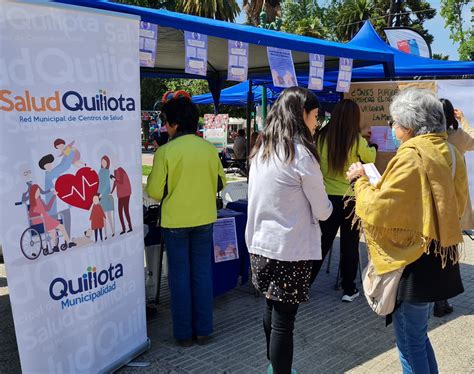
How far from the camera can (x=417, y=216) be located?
220 cm

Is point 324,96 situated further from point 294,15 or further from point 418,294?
point 294,15

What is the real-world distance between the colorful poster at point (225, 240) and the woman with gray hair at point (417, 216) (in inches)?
76.0

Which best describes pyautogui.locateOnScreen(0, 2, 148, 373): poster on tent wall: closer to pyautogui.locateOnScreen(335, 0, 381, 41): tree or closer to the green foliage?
the green foliage

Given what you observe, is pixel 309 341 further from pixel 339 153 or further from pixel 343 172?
pixel 339 153

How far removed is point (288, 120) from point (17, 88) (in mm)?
1400

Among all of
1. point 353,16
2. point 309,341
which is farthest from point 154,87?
point 309,341

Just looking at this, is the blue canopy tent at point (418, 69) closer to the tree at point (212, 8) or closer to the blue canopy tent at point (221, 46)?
the blue canopy tent at point (221, 46)

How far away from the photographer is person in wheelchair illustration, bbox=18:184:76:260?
246 cm

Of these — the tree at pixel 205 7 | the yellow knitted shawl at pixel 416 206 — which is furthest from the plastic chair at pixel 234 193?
A: the tree at pixel 205 7

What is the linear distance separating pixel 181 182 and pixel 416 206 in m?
1.66

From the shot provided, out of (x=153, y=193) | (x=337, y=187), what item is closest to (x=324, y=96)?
(x=337, y=187)

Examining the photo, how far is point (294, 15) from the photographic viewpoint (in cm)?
3850

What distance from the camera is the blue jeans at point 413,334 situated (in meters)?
2.30

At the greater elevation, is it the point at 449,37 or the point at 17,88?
the point at 449,37
